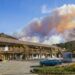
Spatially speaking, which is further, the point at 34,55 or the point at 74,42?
the point at 74,42

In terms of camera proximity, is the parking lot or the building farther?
the building

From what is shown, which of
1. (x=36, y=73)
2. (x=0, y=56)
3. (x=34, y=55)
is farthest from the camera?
(x=34, y=55)

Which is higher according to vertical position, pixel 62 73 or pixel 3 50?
pixel 3 50

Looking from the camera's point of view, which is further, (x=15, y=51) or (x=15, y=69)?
(x=15, y=51)

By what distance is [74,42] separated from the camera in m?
125

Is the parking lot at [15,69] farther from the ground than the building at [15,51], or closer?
closer

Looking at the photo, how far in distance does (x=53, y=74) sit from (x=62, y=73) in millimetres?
1091

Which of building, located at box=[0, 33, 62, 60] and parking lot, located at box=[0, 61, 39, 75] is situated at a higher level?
building, located at box=[0, 33, 62, 60]

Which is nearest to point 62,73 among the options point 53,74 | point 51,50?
point 53,74

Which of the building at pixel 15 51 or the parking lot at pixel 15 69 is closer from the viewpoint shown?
the parking lot at pixel 15 69

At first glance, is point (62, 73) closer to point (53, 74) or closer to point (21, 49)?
point (53, 74)

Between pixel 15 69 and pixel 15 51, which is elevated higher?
pixel 15 51

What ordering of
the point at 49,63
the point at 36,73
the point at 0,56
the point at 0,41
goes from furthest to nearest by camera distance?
the point at 0,41 → the point at 0,56 → the point at 49,63 → the point at 36,73

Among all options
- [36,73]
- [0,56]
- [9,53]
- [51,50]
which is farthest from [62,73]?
[51,50]
